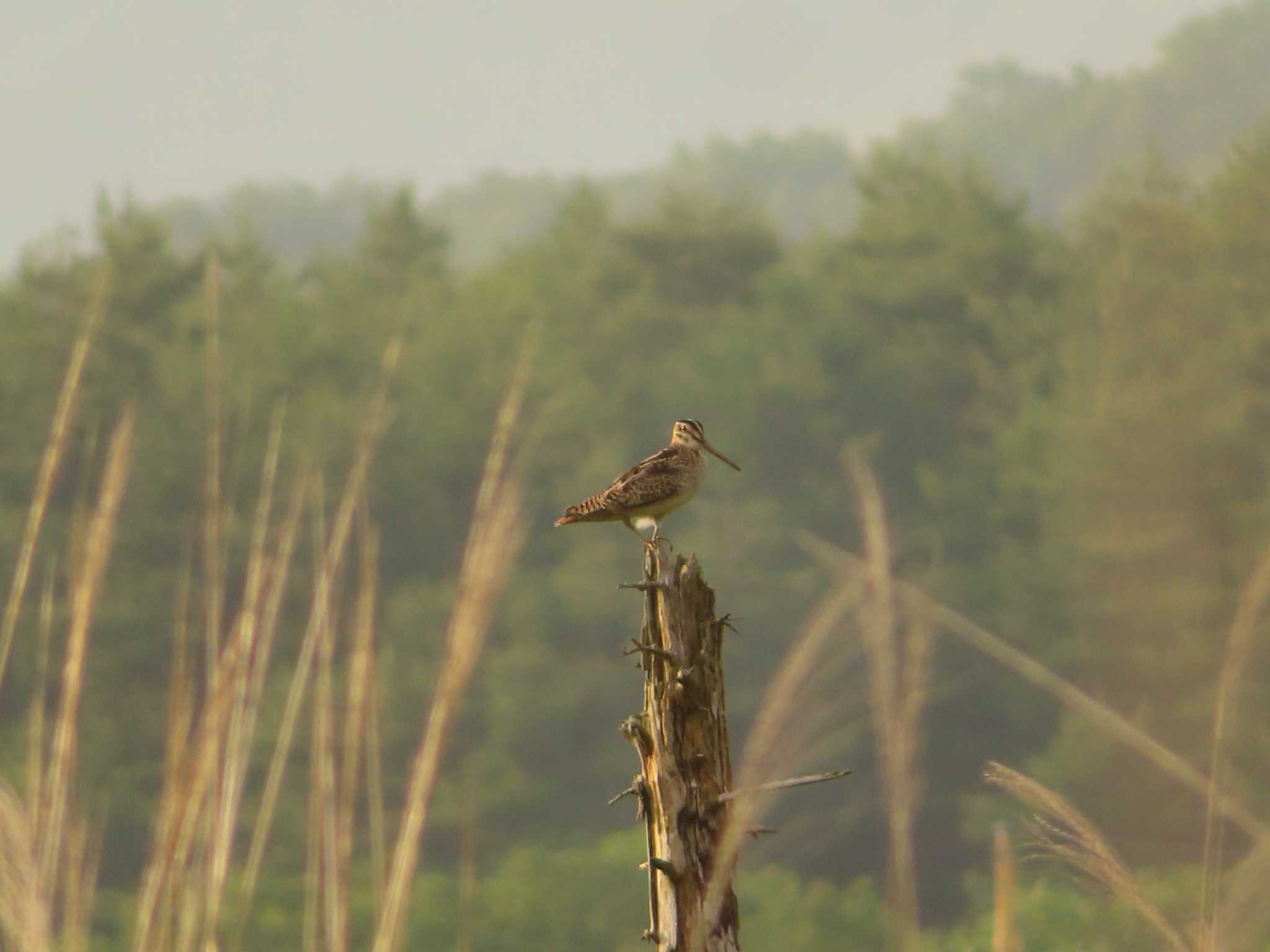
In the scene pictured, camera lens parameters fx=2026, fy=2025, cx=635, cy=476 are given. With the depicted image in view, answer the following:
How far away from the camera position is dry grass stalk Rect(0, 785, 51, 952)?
3.08m

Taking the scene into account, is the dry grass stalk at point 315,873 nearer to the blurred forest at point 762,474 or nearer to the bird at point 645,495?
the bird at point 645,495

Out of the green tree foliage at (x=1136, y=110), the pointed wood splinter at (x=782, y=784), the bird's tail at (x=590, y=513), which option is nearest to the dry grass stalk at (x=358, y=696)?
the pointed wood splinter at (x=782, y=784)

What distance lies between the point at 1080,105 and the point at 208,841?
12572cm

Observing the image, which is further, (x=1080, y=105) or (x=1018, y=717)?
(x=1080, y=105)

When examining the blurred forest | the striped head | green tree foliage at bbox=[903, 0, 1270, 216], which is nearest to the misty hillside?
green tree foliage at bbox=[903, 0, 1270, 216]

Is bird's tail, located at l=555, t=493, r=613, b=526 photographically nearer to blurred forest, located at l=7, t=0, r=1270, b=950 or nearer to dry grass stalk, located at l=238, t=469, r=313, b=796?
dry grass stalk, located at l=238, t=469, r=313, b=796

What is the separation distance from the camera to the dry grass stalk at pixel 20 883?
308cm

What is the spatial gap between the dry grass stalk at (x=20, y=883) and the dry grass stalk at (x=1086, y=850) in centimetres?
148

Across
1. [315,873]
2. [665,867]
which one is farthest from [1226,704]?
[315,873]

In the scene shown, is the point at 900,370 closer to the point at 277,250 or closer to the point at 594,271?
the point at 594,271

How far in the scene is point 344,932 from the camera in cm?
339

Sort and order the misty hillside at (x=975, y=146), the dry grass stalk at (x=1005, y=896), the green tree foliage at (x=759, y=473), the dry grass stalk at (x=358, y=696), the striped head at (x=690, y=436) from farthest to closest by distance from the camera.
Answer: the misty hillside at (x=975, y=146)
the green tree foliage at (x=759, y=473)
the striped head at (x=690, y=436)
the dry grass stalk at (x=358, y=696)
the dry grass stalk at (x=1005, y=896)

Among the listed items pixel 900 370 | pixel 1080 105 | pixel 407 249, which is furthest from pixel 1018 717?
pixel 1080 105

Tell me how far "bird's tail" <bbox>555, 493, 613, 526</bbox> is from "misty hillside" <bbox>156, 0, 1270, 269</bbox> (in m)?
80.2
